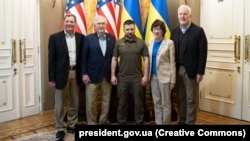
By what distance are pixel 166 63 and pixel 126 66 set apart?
0.42m

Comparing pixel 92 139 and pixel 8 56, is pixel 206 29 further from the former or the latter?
pixel 92 139

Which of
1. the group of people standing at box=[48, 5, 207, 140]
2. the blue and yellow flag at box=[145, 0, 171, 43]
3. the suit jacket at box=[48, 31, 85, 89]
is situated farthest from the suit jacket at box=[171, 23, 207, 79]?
the suit jacket at box=[48, 31, 85, 89]

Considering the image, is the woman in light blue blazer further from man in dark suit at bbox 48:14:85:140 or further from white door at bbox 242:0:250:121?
white door at bbox 242:0:250:121

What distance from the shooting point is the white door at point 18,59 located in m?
3.61

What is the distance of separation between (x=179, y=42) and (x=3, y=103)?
90.3 inches

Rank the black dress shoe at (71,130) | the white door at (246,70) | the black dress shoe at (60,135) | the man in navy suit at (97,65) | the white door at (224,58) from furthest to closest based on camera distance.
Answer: the white door at (224,58), the white door at (246,70), the black dress shoe at (71,130), the man in navy suit at (97,65), the black dress shoe at (60,135)

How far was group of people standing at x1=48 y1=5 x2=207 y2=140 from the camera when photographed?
2955 mm

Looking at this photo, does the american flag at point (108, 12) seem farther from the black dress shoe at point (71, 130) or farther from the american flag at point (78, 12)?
the black dress shoe at point (71, 130)

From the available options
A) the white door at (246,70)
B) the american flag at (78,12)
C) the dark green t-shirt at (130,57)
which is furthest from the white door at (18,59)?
the white door at (246,70)

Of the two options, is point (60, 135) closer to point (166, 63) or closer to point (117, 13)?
point (166, 63)

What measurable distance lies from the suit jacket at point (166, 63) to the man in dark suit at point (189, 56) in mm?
111

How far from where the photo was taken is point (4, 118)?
3.69m

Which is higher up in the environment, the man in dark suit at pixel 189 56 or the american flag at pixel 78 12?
the american flag at pixel 78 12

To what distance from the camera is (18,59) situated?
3777mm
